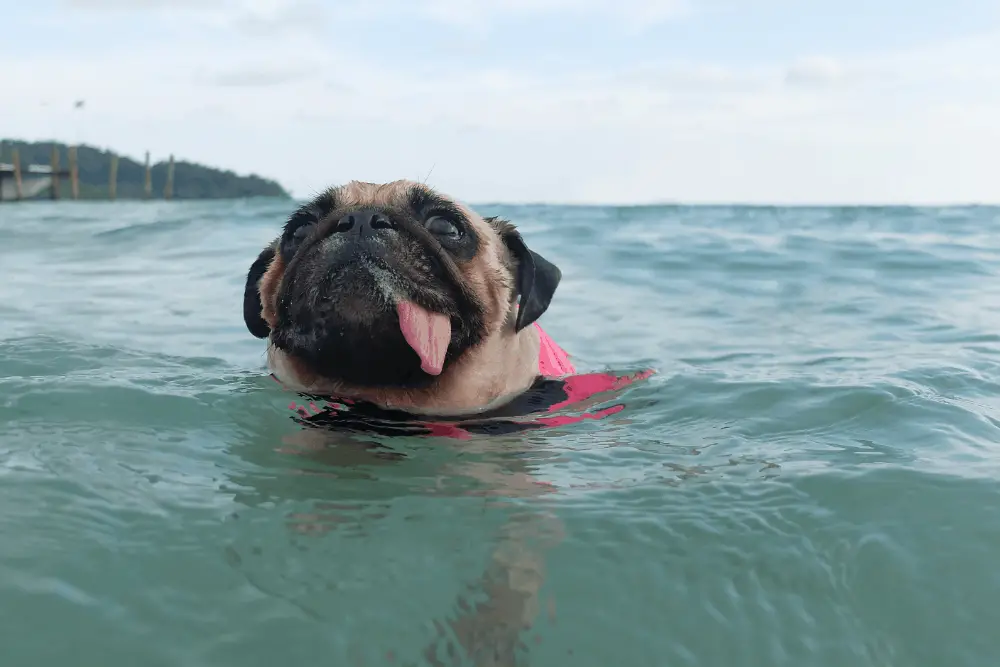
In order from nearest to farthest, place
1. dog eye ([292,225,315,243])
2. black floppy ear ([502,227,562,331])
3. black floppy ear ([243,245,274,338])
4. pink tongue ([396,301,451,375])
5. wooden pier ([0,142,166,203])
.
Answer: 1. pink tongue ([396,301,451,375])
2. dog eye ([292,225,315,243])
3. black floppy ear ([502,227,562,331])
4. black floppy ear ([243,245,274,338])
5. wooden pier ([0,142,166,203])

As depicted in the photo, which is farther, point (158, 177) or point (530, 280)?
point (158, 177)

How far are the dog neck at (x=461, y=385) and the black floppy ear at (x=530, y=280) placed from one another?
17 centimetres

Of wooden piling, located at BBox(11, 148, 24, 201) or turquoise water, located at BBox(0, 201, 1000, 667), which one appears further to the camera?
wooden piling, located at BBox(11, 148, 24, 201)

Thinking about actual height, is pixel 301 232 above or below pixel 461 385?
above

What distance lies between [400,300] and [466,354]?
605mm

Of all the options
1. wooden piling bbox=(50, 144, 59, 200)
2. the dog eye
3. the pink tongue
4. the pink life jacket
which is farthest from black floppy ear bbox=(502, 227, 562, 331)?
wooden piling bbox=(50, 144, 59, 200)

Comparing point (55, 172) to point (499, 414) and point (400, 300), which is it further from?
point (400, 300)

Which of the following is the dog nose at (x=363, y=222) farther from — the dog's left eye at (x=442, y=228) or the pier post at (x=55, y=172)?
the pier post at (x=55, y=172)

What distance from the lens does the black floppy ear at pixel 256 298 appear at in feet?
16.3

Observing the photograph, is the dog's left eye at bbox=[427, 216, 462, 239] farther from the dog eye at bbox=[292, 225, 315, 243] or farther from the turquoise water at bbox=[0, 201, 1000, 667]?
the turquoise water at bbox=[0, 201, 1000, 667]

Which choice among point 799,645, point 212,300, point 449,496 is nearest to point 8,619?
point 449,496

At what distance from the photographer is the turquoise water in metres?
2.59

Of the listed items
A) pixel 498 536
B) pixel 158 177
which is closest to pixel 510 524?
pixel 498 536

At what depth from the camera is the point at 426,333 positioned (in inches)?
162
